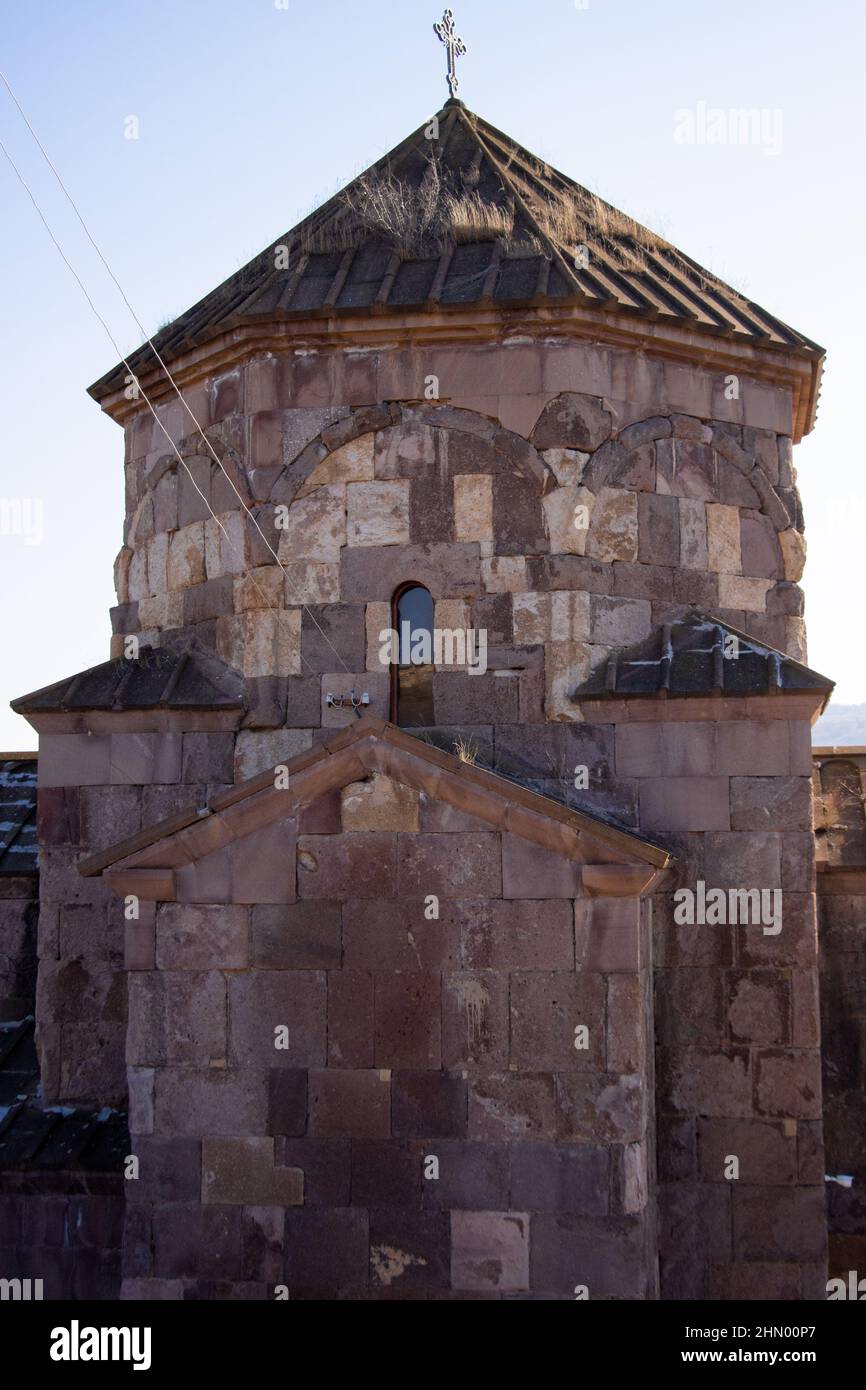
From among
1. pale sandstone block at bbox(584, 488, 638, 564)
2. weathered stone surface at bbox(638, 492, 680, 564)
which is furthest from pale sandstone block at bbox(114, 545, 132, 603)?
weathered stone surface at bbox(638, 492, 680, 564)

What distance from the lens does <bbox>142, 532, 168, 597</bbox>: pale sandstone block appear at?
771 centimetres

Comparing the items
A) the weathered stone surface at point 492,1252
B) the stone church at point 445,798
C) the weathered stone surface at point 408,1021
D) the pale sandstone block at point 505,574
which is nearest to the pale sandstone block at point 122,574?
the stone church at point 445,798

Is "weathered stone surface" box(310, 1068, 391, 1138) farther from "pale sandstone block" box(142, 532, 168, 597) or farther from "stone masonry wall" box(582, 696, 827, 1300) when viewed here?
"pale sandstone block" box(142, 532, 168, 597)

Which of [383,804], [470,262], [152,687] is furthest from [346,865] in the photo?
[470,262]

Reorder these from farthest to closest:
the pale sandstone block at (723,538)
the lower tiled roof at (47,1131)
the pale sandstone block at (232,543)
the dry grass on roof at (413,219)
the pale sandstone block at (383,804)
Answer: the dry grass on roof at (413,219)
the pale sandstone block at (723,538)
the pale sandstone block at (232,543)
the lower tiled roof at (47,1131)
the pale sandstone block at (383,804)

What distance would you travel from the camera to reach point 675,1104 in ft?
21.8

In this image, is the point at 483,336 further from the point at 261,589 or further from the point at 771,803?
the point at 771,803

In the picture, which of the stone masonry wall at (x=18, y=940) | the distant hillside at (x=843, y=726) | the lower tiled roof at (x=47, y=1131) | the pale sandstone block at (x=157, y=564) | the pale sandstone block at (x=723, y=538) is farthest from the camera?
the distant hillside at (x=843, y=726)

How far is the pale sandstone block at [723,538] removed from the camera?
7.33 m

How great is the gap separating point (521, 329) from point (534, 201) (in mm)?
1348

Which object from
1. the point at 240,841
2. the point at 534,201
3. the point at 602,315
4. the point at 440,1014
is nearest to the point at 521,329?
the point at 602,315

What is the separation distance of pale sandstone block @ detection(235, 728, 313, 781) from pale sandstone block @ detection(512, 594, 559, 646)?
1204mm

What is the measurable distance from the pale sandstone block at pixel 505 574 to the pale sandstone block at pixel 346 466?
791 millimetres

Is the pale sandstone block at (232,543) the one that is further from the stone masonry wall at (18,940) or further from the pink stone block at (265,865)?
the stone masonry wall at (18,940)
